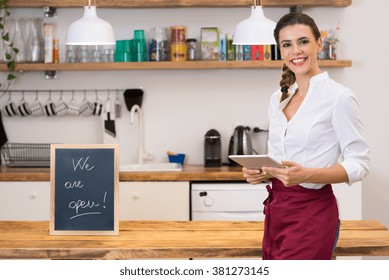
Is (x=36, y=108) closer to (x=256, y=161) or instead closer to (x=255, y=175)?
(x=255, y=175)

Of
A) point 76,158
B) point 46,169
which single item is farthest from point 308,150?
point 46,169

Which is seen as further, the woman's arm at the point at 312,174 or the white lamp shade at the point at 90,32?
the white lamp shade at the point at 90,32

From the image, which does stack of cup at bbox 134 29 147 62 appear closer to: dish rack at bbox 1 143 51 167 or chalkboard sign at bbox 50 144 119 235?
dish rack at bbox 1 143 51 167

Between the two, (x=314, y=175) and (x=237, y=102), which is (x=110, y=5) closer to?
(x=237, y=102)

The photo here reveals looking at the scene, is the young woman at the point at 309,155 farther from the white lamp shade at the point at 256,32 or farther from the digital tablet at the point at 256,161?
the white lamp shade at the point at 256,32

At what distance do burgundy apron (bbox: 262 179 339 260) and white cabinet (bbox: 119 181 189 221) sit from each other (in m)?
2.03

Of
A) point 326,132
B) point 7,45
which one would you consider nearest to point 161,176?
point 7,45

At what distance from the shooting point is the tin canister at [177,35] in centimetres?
480

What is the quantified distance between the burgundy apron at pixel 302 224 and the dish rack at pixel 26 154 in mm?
2733

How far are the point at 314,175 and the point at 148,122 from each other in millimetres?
2906

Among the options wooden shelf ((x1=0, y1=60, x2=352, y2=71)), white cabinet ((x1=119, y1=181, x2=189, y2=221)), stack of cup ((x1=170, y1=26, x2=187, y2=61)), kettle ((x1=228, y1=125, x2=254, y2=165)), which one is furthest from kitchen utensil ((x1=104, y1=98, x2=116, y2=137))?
kettle ((x1=228, y1=125, x2=254, y2=165))

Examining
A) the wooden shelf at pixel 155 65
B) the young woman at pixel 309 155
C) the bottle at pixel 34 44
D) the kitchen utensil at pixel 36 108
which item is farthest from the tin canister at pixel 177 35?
the young woman at pixel 309 155

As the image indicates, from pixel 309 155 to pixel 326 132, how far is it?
0.09 metres

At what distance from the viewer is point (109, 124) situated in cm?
488
